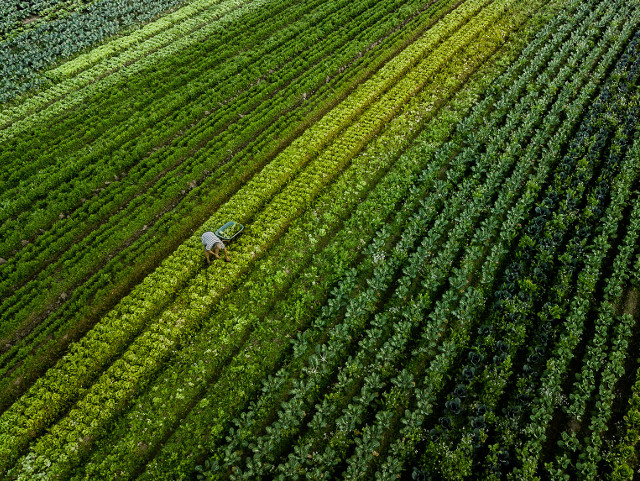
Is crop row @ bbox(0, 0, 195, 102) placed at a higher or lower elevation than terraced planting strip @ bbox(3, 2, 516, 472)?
higher

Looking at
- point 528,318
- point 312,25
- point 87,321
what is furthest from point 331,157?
point 312,25

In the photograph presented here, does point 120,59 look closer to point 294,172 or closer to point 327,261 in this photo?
point 294,172

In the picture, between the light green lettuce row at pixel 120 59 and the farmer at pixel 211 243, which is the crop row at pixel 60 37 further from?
the farmer at pixel 211 243

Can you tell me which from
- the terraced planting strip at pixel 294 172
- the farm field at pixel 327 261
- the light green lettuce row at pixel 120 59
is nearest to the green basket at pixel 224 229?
the farm field at pixel 327 261

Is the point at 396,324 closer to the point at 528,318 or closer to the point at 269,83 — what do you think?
the point at 528,318

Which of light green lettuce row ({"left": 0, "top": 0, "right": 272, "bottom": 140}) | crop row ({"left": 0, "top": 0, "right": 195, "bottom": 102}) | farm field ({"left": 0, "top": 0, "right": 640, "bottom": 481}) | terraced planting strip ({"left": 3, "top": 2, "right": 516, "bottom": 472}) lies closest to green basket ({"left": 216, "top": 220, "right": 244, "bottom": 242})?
farm field ({"left": 0, "top": 0, "right": 640, "bottom": 481})

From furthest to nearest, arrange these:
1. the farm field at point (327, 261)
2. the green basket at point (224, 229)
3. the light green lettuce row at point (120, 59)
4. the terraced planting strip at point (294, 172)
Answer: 1. the light green lettuce row at point (120, 59)
2. the green basket at point (224, 229)
3. the terraced planting strip at point (294, 172)
4. the farm field at point (327, 261)

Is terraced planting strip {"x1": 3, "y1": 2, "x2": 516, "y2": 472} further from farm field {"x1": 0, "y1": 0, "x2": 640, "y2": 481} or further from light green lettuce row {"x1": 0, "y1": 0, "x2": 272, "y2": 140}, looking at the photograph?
light green lettuce row {"x1": 0, "y1": 0, "x2": 272, "y2": 140}

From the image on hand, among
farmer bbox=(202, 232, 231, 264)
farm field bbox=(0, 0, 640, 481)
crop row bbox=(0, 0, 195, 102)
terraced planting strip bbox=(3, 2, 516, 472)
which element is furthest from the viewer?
crop row bbox=(0, 0, 195, 102)

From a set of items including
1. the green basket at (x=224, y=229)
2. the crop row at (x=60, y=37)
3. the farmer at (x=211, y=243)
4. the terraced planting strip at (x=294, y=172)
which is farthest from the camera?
the crop row at (x=60, y=37)

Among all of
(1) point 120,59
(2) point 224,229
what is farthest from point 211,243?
(1) point 120,59
